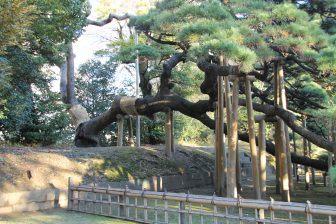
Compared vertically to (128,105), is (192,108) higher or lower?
lower

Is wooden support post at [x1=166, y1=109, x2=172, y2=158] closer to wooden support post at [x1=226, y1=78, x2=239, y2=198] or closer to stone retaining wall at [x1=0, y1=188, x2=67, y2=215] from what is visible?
wooden support post at [x1=226, y1=78, x2=239, y2=198]

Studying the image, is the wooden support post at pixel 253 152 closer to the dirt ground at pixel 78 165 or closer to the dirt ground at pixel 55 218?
the dirt ground at pixel 55 218

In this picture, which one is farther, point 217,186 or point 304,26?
point 217,186

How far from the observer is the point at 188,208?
19.8ft

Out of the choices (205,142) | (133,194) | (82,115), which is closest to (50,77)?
(82,115)

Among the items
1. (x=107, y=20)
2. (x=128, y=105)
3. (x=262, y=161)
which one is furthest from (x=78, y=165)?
(x=107, y=20)

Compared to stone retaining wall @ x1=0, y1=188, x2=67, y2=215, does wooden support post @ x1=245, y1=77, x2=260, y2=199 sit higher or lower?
higher

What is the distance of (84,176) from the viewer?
9586 mm

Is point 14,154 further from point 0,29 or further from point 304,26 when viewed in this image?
point 304,26

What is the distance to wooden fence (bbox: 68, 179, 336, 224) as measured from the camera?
5.03 metres

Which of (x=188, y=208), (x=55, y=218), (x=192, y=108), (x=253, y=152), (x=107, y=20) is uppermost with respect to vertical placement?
(x=107, y=20)

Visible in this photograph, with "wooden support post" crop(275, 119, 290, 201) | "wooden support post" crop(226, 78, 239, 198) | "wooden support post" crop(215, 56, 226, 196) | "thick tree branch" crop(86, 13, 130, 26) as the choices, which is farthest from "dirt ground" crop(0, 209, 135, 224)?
"thick tree branch" crop(86, 13, 130, 26)

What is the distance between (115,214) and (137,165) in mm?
4212

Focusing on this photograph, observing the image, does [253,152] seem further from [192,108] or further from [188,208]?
[192,108]
